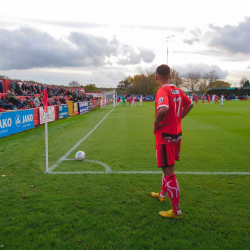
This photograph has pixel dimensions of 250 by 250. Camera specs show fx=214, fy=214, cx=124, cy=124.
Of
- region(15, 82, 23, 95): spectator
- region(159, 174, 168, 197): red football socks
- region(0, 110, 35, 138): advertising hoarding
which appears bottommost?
region(159, 174, 168, 197): red football socks

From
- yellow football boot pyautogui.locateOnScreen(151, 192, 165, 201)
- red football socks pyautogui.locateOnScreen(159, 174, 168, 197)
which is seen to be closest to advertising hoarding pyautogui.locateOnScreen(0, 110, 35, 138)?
yellow football boot pyautogui.locateOnScreen(151, 192, 165, 201)

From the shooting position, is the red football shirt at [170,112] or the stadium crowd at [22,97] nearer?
the red football shirt at [170,112]

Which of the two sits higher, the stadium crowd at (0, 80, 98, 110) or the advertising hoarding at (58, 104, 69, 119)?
the stadium crowd at (0, 80, 98, 110)

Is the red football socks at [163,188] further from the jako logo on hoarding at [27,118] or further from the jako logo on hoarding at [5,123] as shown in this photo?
the jako logo on hoarding at [27,118]

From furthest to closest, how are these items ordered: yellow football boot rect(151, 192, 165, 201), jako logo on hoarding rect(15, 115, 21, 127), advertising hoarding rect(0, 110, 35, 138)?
jako logo on hoarding rect(15, 115, 21, 127)
advertising hoarding rect(0, 110, 35, 138)
yellow football boot rect(151, 192, 165, 201)

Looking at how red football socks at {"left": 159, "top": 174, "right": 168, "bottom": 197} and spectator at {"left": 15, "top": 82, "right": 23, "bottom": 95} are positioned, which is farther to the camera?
spectator at {"left": 15, "top": 82, "right": 23, "bottom": 95}

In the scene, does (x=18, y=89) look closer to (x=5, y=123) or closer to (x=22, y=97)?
(x=22, y=97)

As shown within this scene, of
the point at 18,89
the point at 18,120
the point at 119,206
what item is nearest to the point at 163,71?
the point at 119,206

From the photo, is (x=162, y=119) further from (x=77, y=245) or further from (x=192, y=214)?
(x=77, y=245)

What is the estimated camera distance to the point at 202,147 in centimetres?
748

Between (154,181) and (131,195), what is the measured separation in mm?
804

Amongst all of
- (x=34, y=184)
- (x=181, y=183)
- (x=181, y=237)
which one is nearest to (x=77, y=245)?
(x=181, y=237)

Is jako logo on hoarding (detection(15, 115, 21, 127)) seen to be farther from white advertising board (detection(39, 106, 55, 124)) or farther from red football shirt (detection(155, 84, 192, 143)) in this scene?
red football shirt (detection(155, 84, 192, 143))

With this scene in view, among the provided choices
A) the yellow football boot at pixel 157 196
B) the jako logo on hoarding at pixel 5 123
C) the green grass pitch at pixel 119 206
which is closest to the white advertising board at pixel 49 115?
the jako logo on hoarding at pixel 5 123
